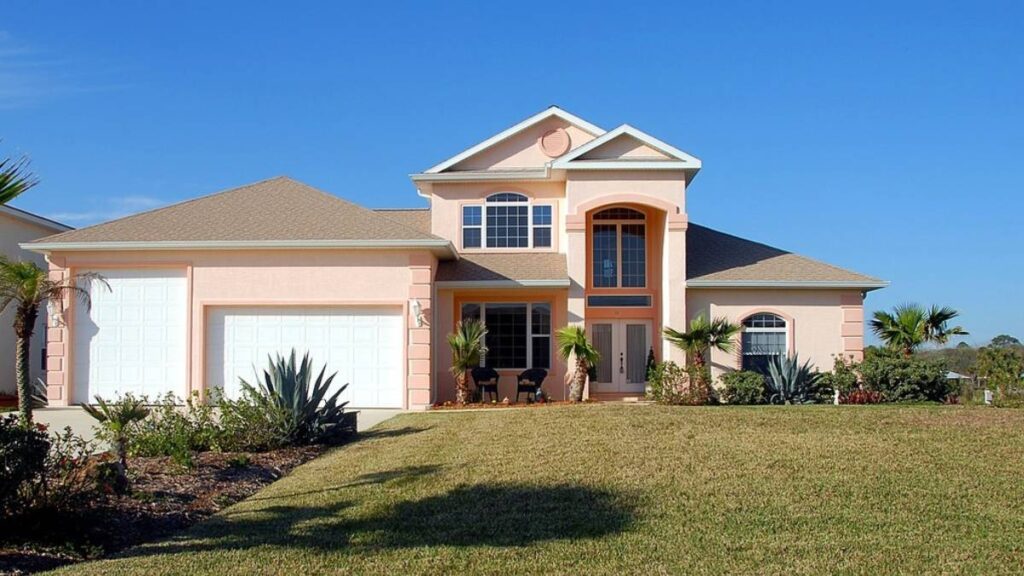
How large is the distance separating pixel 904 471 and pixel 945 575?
12.9 feet

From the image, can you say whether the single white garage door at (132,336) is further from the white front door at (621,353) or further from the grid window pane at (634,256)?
the grid window pane at (634,256)

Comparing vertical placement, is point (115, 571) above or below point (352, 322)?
below

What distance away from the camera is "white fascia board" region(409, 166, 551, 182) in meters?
23.7

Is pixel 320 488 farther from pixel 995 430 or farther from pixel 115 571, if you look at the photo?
pixel 995 430

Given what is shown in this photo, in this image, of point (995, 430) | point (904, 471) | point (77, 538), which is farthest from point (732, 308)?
point (77, 538)

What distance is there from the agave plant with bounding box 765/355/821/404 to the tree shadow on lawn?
11862 mm

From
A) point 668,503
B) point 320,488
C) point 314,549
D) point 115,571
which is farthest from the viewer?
point 320,488

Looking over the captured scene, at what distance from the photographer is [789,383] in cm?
2052

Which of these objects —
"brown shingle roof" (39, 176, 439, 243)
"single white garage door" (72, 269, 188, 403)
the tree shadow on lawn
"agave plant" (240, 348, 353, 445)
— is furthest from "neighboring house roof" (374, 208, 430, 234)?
the tree shadow on lawn

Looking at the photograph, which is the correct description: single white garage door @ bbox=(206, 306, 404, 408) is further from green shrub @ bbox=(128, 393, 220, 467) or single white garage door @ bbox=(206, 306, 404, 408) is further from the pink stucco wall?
green shrub @ bbox=(128, 393, 220, 467)

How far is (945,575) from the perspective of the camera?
283 inches

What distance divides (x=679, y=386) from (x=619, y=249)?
5.16m

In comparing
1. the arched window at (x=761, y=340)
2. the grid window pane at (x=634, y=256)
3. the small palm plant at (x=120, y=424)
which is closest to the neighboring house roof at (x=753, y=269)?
the arched window at (x=761, y=340)

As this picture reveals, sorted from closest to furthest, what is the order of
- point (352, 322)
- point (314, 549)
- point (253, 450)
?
point (314, 549), point (253, 450), point (352, 322)
